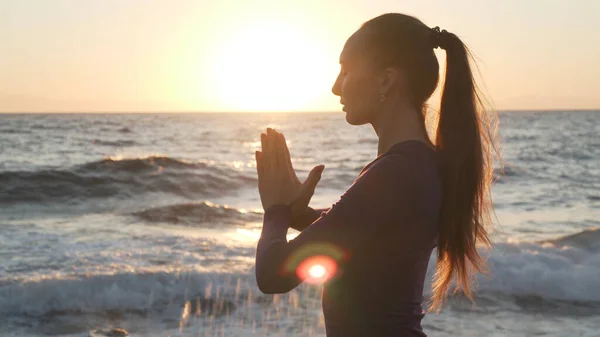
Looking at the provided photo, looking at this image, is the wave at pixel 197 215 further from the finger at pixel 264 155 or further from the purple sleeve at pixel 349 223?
the purple sleeve at pixel 349 223

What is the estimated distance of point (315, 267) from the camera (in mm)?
1666

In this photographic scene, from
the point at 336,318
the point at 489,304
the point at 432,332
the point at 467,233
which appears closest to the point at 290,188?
the point at 336,318

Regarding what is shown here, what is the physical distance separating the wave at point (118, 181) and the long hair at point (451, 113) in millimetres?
16311

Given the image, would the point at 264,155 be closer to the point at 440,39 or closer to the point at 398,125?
the point at 398,125

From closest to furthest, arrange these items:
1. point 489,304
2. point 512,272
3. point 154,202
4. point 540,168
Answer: point 489,304
point 512,272
point 154,202
point 540,168

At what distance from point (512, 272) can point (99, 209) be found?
32.6 ft

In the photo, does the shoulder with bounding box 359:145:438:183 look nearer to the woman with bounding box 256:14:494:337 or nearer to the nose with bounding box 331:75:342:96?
the woman with bounding box 256:14:494:337

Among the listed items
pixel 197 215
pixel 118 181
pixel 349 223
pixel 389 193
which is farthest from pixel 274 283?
pixel 118 181

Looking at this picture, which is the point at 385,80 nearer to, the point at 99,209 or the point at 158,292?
the point at 158,292

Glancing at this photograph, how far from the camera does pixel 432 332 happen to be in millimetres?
6848

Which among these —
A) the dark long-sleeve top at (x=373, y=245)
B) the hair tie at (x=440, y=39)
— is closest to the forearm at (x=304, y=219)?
the dark long-sleeve top at (x=373, y=245)

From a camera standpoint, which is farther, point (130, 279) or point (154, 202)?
point (154, 202)

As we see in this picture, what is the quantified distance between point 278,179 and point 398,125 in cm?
35

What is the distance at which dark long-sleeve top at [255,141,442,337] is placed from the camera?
166cm
